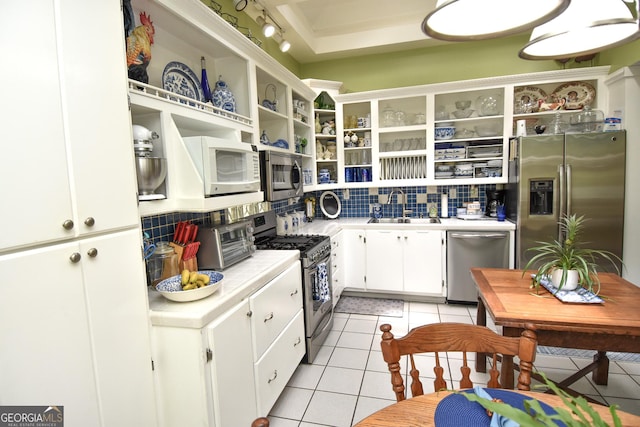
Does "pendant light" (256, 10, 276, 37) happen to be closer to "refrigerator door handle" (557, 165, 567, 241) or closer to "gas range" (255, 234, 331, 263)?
"gas range" (255, 234, 331, 263)

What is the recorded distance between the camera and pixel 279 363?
Answer: 80.7 inches

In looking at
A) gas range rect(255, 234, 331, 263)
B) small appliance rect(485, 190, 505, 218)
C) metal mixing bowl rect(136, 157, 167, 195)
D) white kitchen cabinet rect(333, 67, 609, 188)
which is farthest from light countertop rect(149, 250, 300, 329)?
small appliance rect(485, 190, 505, 218)

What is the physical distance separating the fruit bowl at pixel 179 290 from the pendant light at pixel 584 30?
1849 mm

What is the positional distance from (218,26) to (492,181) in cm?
310

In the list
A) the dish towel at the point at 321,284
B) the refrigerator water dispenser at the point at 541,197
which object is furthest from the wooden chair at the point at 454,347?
the refrigerator water dispenser at the point at 541,197

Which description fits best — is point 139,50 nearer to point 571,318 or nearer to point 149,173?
point 149,173

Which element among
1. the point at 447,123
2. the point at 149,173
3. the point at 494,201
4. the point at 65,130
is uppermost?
the point at 447,123

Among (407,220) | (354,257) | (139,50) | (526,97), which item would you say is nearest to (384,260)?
(354,257)

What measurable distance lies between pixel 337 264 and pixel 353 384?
1.44 metres

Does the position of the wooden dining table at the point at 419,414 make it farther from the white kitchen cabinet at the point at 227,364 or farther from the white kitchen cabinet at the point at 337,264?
the white kitchen cabinet at the point at 337,264

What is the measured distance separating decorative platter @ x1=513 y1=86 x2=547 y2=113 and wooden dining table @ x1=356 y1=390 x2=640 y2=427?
3.43 metres

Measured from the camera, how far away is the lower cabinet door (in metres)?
1.42

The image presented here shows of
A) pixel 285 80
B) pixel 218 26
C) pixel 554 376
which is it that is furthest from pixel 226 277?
pixel 554 376

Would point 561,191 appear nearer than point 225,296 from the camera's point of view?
No
